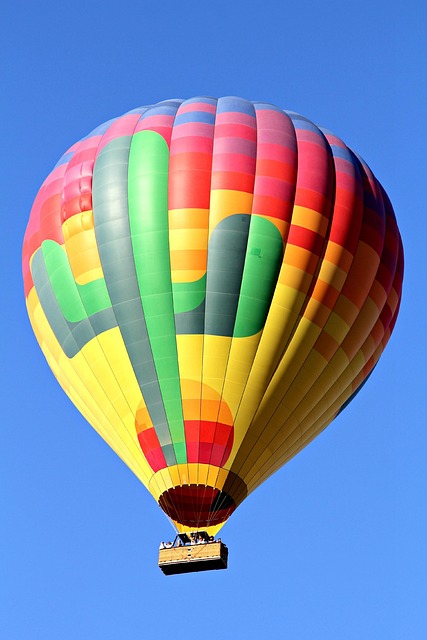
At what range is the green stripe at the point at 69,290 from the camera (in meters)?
27.3

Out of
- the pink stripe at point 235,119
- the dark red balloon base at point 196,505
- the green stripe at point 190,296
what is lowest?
the dark red balloon base at point 196,505

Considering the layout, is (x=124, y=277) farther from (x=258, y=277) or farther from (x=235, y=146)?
(x=235, y=146)

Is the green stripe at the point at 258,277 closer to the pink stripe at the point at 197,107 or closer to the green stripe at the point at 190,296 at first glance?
the green stripe at the point at 190,296

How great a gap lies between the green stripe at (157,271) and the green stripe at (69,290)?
0.78 meters

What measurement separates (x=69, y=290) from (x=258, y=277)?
3.32 meters

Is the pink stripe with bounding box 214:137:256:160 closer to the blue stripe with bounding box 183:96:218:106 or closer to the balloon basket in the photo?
the blue stripe with bounding box 183:96:218:106

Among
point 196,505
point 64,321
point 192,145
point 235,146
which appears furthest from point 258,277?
point 196,505

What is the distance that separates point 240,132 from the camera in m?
27.9

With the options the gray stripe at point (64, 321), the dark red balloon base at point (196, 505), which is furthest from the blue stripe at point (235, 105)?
the dark red balloon base at point (196, 505)

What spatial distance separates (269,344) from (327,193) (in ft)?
9.56

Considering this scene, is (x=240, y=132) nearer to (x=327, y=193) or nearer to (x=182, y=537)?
(x=327, y=193)

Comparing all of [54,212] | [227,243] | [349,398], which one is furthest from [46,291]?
[349,398]

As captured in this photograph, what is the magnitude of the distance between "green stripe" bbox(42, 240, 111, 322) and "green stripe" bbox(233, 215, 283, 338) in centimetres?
232

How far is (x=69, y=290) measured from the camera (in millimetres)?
27672
